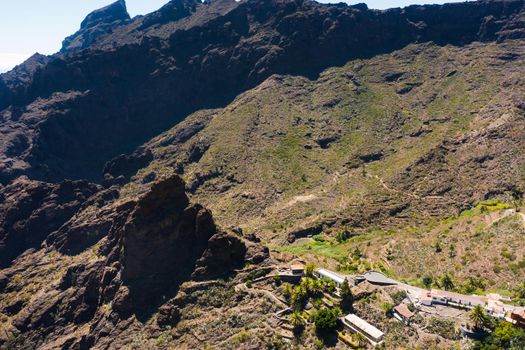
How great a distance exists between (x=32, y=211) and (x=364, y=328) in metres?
113

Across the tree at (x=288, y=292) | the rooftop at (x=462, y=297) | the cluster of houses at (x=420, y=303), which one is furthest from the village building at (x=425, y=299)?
the tree at (x=288, y=292)

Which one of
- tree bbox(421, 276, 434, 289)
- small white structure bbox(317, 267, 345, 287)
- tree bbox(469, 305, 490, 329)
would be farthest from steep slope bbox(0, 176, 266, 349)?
tree bbox(469, 305, 490, 329)

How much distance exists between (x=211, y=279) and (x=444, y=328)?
32257 millimetres

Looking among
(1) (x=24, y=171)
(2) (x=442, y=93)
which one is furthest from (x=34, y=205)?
(2) (x=442, y=93)

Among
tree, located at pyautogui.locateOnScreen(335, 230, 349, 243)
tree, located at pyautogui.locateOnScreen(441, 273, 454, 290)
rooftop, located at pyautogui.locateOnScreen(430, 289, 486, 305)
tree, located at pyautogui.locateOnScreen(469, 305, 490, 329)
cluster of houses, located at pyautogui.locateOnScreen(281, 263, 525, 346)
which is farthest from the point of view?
tree, located at pyautogui.locateOnScreen(335, 230, 349, 243)

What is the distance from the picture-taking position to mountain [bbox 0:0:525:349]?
66688 millimetres

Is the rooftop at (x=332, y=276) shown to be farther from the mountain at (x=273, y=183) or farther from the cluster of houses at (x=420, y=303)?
the mountain at (x=273, y=183)

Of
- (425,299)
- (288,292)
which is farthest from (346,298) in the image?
(425,299)

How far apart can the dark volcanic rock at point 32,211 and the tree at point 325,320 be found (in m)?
100

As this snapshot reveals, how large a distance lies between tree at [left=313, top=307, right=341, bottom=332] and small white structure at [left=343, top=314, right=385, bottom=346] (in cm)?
145

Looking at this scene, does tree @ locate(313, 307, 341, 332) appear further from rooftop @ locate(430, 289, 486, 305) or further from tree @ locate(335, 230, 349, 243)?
tree @ locate(335, 230, 349, 243)

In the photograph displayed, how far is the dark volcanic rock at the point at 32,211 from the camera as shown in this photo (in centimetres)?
12381

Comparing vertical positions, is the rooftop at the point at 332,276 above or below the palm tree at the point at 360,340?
above

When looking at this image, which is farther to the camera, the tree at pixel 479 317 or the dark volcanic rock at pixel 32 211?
the dark volcanic rock at pixel 32 211
